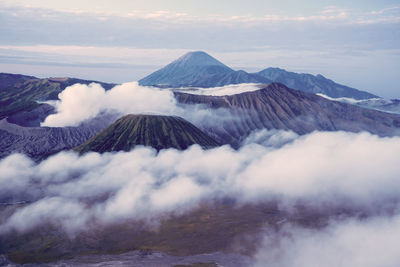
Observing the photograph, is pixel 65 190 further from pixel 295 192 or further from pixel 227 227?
pixel 295 192

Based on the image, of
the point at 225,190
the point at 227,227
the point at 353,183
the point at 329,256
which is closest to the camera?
the point at 329,256

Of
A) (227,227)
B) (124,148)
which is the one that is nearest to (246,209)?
(227,227)

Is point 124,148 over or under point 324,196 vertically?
over

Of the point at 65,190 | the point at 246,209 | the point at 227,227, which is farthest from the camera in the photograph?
the point at 65,190

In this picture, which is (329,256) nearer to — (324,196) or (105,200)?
(324,196)

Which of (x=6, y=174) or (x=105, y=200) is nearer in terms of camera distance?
(x=105, y=200)

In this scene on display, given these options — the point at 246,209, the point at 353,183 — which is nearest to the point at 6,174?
the point at 246,209

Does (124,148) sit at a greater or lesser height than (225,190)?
greater

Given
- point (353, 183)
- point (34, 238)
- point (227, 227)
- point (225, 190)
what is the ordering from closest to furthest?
point (34, 238) → point (227, 227) → point (225, 190) → point (353, 183)

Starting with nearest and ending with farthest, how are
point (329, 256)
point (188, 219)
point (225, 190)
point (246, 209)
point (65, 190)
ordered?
point (329, 256)
point (188, 219)
point (246, 209)
point (65, 190)
point (225, 190)
